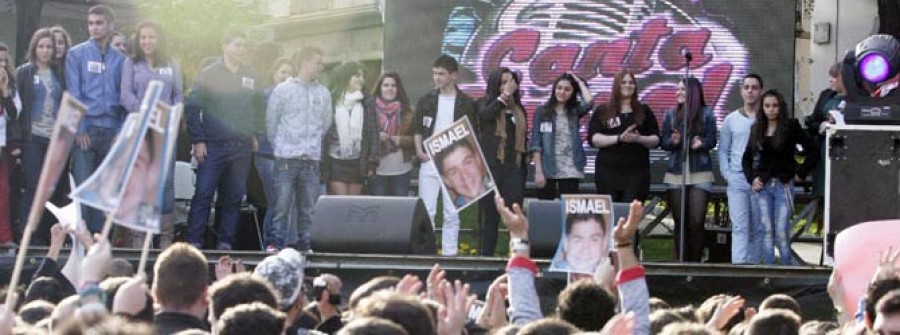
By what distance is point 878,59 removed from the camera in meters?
12.8

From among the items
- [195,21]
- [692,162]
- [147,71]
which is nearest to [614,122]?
[692,162]

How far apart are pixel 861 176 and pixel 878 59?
2.70 ft

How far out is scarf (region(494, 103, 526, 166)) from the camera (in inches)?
565

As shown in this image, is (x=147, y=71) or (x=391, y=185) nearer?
(x=147, y=71)

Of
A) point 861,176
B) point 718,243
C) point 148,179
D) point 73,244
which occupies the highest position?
point 148,179

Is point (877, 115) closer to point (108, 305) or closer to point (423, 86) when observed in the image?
point (423, 86)

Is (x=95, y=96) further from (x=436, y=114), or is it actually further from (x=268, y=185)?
(x=436, y=114)

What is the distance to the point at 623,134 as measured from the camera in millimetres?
14547

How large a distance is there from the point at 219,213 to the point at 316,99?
1148 millimetres

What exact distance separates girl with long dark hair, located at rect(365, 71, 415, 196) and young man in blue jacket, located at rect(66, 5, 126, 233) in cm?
211

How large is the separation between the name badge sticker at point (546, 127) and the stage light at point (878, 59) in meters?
2.80

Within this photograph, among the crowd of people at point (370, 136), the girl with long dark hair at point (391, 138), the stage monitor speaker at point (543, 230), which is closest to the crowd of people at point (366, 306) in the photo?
the stage monitor speaker at point (543, 230)

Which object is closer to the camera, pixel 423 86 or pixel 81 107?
pixel 81 107

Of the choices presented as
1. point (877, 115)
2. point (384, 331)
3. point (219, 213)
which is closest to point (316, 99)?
point (219, 213)
